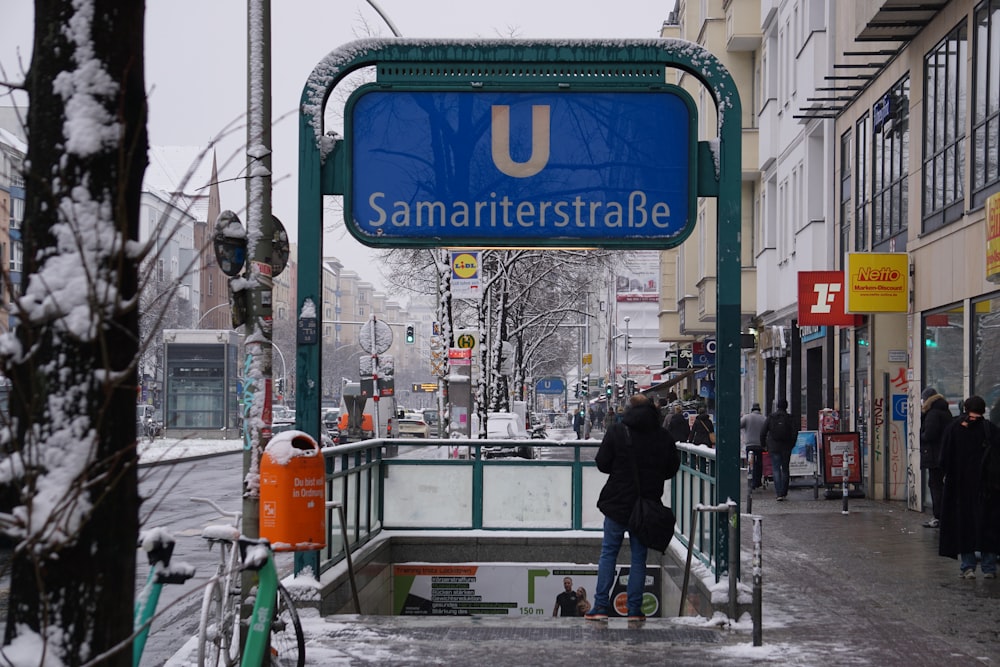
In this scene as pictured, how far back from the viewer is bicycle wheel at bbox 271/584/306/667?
25.5 ft

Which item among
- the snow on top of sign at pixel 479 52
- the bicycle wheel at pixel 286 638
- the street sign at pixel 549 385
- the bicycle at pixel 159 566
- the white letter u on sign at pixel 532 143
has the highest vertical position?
the snow on top of sign at pixel 479 52

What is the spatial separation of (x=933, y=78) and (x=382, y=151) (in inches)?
455

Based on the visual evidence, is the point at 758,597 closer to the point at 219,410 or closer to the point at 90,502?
the point at 90,502

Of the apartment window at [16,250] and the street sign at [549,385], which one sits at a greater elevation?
the apartment window at [16,250]

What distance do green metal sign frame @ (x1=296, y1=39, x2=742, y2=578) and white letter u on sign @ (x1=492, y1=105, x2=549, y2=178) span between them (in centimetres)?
23

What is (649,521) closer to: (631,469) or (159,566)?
(631,469)

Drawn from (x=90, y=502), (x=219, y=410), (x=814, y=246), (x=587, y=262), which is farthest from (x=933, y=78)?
(x=219, y=410)

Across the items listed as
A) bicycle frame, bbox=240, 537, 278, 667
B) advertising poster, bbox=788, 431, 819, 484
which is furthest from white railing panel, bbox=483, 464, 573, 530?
advertising poster, bbox=788, 431, 819, 484

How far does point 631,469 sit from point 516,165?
8.57 ft

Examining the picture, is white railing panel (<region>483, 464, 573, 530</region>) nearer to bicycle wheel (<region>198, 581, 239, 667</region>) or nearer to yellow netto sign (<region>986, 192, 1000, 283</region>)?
yellow netto sign (<region>986, 192, 1000, 283</region>)

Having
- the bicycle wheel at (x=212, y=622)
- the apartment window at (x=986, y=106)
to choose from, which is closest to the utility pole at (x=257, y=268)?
the bicycle wheel at (x=212, y=622)

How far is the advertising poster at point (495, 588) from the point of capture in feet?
49.6

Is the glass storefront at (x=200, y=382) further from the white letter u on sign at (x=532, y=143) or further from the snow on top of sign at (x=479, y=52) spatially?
the white letter u on sign at (x=532, y=143)

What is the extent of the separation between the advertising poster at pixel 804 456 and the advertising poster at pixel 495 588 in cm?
992
